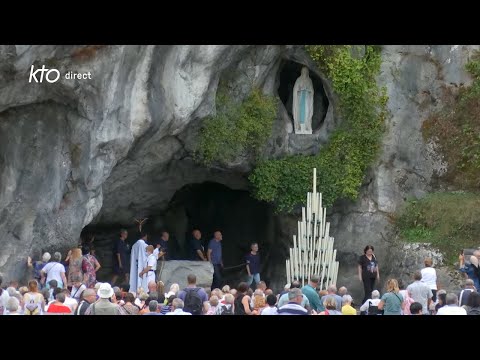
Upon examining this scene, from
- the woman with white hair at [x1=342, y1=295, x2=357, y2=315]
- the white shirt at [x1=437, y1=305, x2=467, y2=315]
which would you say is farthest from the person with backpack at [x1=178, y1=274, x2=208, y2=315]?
the white shirt at [x1=437, y1=305, x2=467, y2=315]

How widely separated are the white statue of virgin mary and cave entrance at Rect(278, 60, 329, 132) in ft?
0.80

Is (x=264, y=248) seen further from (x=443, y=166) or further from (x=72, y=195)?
(x=72, y=195)

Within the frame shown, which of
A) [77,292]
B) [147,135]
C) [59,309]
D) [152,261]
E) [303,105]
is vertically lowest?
[59,309]

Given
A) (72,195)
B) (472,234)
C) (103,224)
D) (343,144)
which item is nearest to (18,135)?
(72,195)

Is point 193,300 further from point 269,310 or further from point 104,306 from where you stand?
point 104,306

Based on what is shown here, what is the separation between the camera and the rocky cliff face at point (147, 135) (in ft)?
73.6

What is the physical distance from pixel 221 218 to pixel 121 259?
12.2ft

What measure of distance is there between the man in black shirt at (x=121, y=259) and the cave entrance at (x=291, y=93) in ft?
14.0

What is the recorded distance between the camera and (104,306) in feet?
51.5

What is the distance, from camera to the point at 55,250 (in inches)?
913

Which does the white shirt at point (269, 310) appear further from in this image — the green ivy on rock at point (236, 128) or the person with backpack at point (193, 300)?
the green ivy on rock at point (236, 128)

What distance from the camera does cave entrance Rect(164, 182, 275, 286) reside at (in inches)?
1133

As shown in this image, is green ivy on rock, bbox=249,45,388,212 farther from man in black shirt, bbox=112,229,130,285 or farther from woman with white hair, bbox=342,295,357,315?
woman with white hair, bbox=342,295,357,315

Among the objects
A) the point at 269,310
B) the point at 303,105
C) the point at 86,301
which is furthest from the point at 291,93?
the point at 86,301
